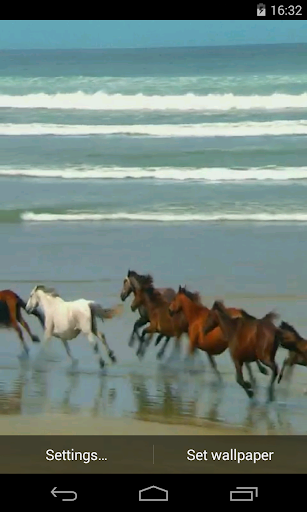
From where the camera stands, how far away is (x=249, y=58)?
11.6 m

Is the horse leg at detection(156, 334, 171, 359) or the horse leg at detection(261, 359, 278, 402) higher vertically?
the horse leg at detection(156, 334, 171, 359)

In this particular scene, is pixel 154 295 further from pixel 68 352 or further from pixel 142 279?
pixel 68 352

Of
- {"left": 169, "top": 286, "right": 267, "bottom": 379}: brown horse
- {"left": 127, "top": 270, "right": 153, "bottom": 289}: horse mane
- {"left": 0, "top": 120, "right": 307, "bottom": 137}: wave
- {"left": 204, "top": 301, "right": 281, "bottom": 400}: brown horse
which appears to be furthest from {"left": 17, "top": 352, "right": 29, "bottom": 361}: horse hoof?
{"left": 0, "top": 120, "right": 307, "bottom": 137}: wave

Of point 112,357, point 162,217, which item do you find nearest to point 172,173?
point 162,217

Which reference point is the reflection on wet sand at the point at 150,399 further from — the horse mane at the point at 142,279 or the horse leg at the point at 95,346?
the horse mane at the point at 142,279

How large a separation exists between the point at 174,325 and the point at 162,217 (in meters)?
1.84

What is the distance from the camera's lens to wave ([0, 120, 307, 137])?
9188 millimetres

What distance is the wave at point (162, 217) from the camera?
25.5 ft

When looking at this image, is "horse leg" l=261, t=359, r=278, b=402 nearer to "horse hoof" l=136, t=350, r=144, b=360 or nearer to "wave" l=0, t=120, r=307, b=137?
"horse hoof" l=136, t=350, r=144, b=360

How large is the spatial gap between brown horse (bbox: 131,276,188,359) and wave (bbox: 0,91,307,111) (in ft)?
12.2

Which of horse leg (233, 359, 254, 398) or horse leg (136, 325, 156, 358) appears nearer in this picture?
horse leg (233, 359, 254, 398)
